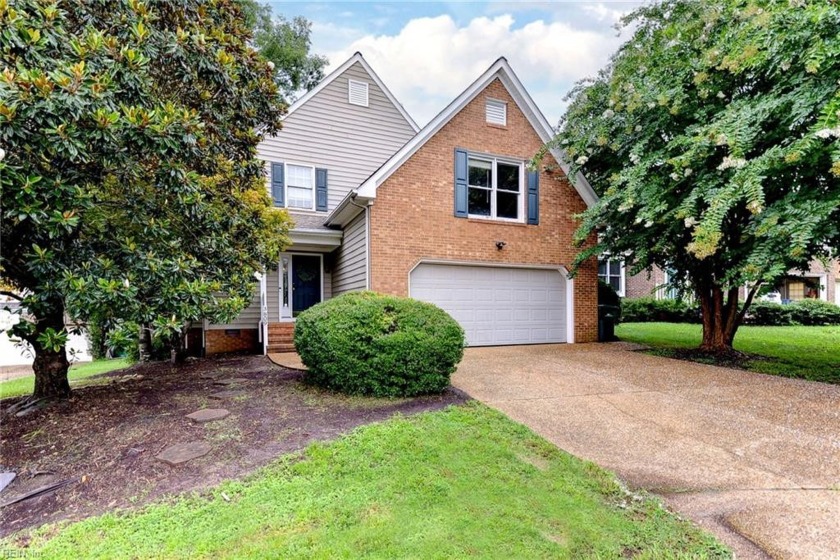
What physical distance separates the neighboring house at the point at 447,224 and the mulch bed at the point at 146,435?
4.13 metres

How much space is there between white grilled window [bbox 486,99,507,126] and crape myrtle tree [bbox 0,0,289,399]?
5.87 m

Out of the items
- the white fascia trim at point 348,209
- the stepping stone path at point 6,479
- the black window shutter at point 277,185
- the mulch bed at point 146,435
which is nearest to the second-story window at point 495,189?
the white fascia trim at point 348,209

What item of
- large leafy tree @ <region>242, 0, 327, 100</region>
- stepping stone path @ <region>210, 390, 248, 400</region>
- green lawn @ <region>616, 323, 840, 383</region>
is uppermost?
large leafy tree @ <region>242, 0, 327, 100</region>

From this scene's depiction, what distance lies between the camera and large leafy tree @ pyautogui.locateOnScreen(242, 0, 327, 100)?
18.4 metres

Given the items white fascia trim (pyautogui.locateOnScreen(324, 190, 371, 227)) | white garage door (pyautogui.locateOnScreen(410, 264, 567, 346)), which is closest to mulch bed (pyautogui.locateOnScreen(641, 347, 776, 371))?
white garage door (pyautogui.locateOnScreen(410, 264, 567, 346))

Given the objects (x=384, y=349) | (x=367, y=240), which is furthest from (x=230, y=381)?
(x=367, y=240)

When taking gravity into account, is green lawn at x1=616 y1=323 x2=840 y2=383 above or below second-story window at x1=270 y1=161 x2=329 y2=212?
below

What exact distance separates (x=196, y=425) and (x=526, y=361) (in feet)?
19.2

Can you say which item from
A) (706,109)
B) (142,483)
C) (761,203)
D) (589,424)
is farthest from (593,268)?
(142,483)

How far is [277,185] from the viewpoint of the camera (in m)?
11.7

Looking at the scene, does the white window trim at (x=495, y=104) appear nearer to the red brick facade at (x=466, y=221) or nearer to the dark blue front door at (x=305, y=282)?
the red brick facade at (x=466, y=221)

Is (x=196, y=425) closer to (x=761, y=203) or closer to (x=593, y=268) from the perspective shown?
(x=761, y=203)

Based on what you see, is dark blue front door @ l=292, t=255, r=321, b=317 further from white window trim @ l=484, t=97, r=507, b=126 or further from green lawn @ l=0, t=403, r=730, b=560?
green lawn @ l=0, t=403, r=730, b=560

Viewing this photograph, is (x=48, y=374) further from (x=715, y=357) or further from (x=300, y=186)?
(x=715, y=357)
